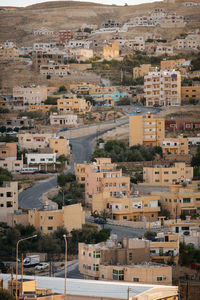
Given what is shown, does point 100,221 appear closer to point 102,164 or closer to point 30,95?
point 102,164

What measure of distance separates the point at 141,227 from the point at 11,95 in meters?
34.9

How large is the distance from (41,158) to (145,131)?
7.41 metres

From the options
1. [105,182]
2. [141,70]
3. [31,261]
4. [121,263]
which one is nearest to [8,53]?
[141,70]

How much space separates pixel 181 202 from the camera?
2096 inches

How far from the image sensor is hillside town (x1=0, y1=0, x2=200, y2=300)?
40.9 metres

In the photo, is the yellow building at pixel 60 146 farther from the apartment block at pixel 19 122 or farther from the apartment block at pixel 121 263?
the apartment block at pixel 121 263

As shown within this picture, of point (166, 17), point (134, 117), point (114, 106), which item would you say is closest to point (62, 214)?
point (134, 117)

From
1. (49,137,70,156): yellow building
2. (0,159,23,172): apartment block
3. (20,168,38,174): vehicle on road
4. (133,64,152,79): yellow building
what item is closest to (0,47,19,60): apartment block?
(133,64,152,79): yellow building

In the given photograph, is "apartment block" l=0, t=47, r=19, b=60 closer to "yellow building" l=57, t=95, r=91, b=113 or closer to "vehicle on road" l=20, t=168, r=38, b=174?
"yellow building" l=57, t=95, r=91, b=113

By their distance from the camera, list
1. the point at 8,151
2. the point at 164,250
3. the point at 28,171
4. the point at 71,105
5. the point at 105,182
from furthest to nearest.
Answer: the point at 71,105, the point at 8,151, the point at 28,171, the point at 105,182, the point at 164,250

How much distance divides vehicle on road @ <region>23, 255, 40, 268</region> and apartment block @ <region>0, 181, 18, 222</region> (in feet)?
22.2

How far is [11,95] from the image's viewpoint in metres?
84.0

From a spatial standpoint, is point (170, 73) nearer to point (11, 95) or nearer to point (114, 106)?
point (114, 106)

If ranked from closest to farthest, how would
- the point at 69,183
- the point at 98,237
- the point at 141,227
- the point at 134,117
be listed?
the point at 98,237 → the point at 141,227 → the point at 69,183 → the point at 134,117
